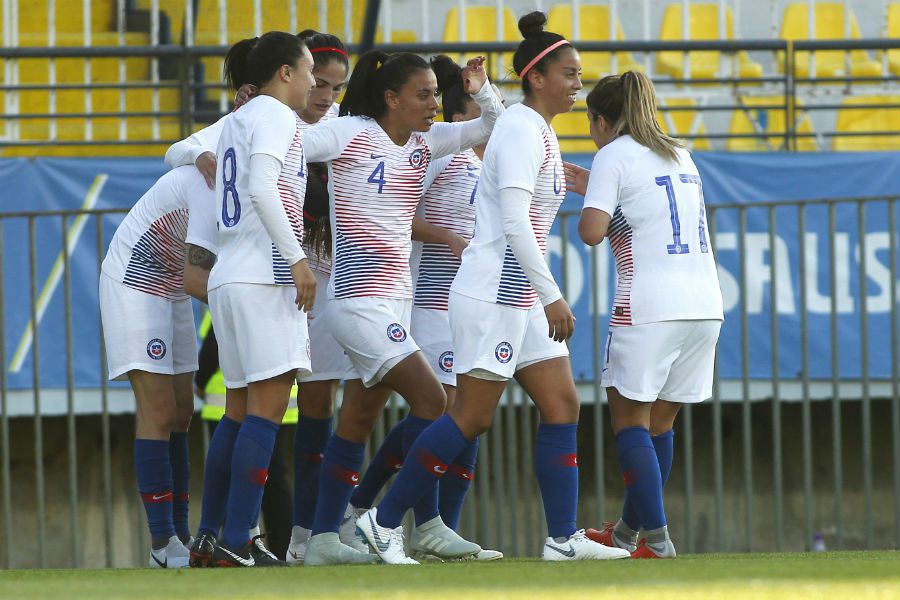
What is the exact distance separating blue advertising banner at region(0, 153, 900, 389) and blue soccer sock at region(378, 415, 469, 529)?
317 centimetres

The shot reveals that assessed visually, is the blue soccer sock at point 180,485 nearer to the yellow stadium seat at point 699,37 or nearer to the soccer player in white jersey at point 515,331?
the soccer player in white jersey at point 515,331

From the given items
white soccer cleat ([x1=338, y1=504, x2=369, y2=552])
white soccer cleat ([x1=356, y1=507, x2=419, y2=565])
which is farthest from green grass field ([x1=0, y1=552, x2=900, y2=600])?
white soccer cleat ([x1=338, y1=504, x2=369, y2=552])

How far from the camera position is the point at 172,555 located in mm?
5023

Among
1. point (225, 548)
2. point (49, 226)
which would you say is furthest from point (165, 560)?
point (49, 226)

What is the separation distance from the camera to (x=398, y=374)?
4660 millimetres

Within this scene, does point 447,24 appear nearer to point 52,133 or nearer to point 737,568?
point 52,133

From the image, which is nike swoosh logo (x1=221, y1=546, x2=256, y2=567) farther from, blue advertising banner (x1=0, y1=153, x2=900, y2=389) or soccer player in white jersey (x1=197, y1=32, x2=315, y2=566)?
blue advertising banner (x1=0, y1=153, x2=900, y2=389)

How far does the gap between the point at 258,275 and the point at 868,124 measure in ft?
28.1

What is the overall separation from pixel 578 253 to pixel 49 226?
2845mm

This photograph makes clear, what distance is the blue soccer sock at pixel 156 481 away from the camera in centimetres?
505

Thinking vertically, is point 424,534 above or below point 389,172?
below

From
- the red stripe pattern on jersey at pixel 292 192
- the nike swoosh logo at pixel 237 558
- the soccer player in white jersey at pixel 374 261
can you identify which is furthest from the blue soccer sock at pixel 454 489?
the red stripe pattern on jersey at pixel 292 192

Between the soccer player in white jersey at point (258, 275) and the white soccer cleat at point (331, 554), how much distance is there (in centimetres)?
21

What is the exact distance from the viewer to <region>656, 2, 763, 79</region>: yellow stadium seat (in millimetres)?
11672
